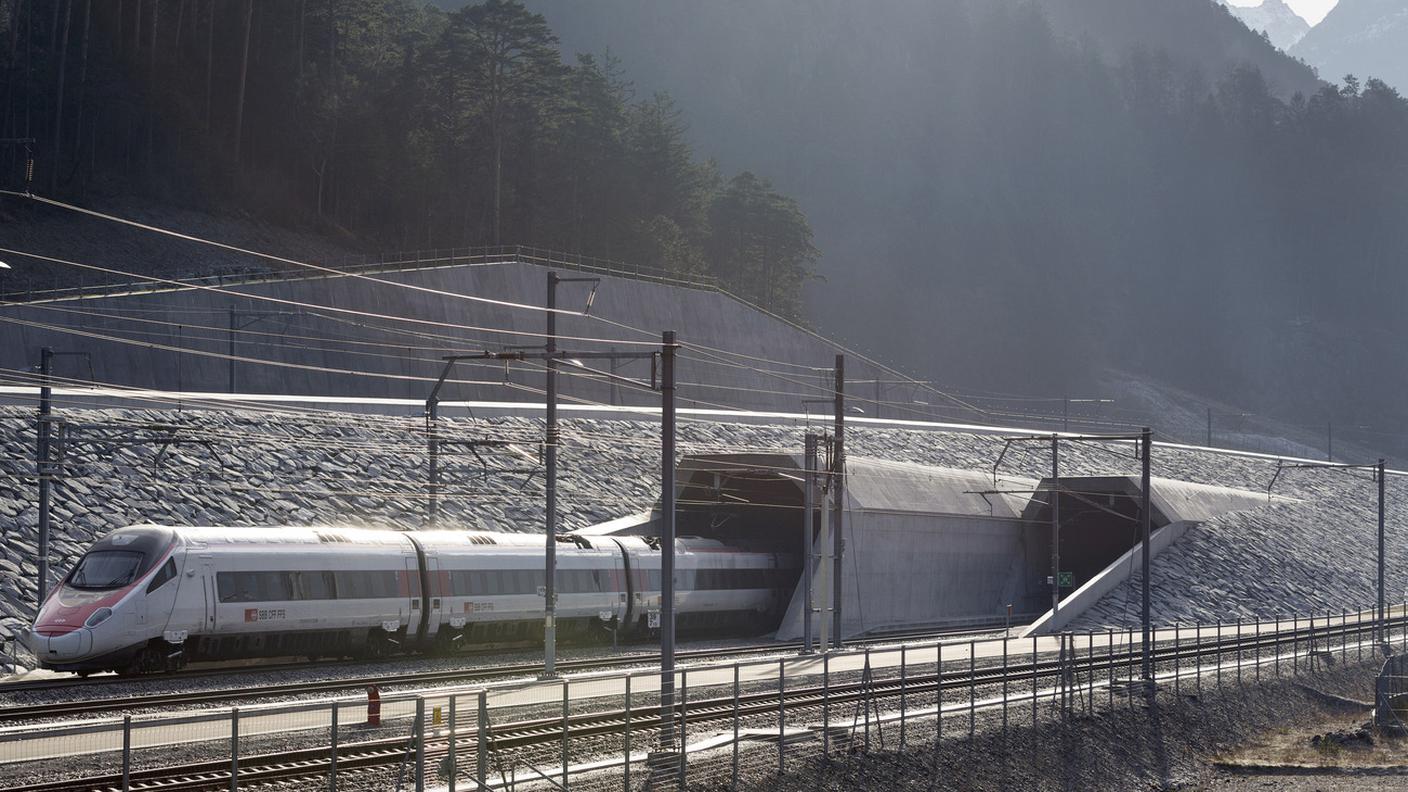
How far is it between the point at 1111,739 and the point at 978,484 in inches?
968

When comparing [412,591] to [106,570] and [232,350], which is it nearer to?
[106,570]

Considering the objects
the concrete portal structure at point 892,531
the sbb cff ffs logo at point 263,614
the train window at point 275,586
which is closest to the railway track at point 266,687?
the sbb cff ffs logo at point 263,614

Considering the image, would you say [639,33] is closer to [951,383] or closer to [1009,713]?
[951,383]

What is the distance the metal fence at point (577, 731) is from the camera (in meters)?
18.2

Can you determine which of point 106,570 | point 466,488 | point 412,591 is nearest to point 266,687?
point 106,570

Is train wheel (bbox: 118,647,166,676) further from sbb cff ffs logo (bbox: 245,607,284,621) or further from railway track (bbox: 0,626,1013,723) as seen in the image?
sbb cff ffs logo (bbox: 245,607,284,621)

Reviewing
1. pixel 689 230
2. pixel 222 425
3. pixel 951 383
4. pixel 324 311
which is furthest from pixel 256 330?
pixel 951 383

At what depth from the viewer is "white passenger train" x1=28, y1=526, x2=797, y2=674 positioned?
102ft

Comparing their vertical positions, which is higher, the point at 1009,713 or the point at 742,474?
the point at 742,474

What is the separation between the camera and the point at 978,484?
191ft

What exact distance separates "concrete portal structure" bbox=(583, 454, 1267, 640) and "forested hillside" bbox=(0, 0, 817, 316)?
45.5 metres

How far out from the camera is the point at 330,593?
35.1m

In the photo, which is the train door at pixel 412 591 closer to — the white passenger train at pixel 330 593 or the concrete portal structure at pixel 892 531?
the white passenger train at pixel 330 593

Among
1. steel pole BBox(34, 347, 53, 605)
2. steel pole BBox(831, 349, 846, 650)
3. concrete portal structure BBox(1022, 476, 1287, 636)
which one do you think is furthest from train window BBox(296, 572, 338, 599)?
concrete portal structure BBox(1022, 476, 1287, 636)
